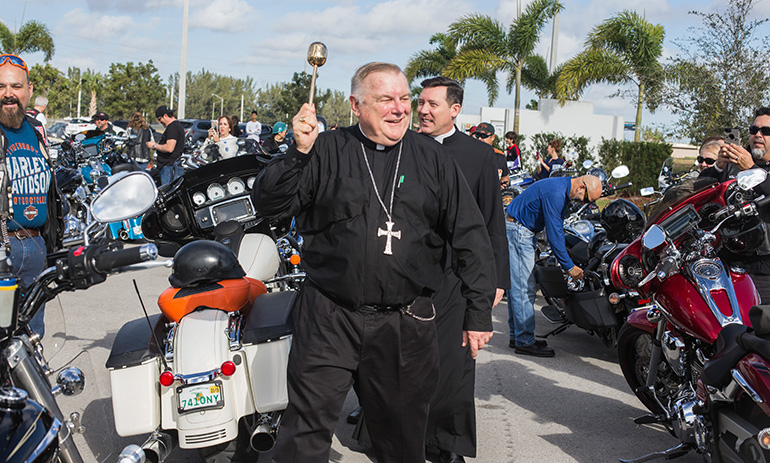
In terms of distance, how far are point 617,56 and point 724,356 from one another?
22519 millimetres

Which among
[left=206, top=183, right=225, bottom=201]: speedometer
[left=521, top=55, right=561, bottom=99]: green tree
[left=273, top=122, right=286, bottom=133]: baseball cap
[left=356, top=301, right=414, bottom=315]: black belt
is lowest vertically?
[left=356, top=301, right=414, bottom=315]: black belt

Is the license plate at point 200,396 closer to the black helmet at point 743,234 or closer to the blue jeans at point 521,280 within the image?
the black helmet at point 743,234

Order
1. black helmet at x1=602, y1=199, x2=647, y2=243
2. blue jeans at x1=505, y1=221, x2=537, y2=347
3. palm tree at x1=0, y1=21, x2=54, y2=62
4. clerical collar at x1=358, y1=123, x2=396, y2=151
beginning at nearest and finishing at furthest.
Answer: clerical collar at x1=358, y1=123, x2=396, y2=151 → blue jeans at x1=505, y1=221, x2=537, y2=347 → black helmet at x1=602, y1=199, x2=647, y2=243 → palm tree at x1=0, y1=21, x2=54, y2=62

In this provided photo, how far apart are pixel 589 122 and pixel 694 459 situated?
22.2 meters

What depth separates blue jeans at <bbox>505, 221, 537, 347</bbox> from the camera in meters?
6.39

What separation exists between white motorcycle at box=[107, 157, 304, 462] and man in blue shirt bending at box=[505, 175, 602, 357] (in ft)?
9.74

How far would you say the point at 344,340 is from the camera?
298 centimetres

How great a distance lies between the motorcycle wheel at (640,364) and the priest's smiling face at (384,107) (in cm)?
224

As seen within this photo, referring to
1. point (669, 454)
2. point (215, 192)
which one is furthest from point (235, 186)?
point (669, 454)

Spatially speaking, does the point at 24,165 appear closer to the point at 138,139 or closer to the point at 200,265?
the point at 200,265

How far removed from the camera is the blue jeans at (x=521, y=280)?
639 centimetres

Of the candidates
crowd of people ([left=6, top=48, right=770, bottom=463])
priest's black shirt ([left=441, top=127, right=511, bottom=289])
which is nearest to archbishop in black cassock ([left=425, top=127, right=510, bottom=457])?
priest's black shirt ([left=441, top=127, right=511, bottom=289])

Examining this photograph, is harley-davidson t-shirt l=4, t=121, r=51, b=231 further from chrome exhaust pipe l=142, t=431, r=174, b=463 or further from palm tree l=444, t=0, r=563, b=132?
palm tree l=444, t=0, r=563, b=132

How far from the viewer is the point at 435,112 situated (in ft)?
14.7
